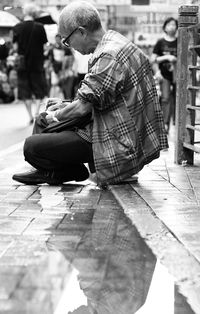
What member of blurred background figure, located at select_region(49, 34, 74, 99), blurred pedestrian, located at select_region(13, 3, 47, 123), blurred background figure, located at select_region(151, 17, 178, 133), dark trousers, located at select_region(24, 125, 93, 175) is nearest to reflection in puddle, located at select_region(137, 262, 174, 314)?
dark trousers, located at select_region(24, 125, 93, 175)

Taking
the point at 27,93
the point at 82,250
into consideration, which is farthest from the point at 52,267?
the point at 27,93

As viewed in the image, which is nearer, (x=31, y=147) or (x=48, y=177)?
(x=31, y=147)

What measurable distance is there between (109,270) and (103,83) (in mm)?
1922

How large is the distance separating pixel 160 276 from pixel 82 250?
549 millimetres

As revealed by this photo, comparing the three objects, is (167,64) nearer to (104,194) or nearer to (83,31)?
(83,31)

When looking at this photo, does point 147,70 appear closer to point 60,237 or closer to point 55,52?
point 60,237

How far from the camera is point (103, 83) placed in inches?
191

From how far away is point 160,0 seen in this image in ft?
94.3

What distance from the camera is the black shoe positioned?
17.8 feet

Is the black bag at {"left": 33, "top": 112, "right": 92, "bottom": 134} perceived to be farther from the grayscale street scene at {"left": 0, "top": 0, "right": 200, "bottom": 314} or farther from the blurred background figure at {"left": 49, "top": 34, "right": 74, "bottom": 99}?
the blurred background figure at {"left": 49, "top": 34, "right": 74, "bottom": 99}

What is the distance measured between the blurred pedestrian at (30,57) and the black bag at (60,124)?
6677 millimetres

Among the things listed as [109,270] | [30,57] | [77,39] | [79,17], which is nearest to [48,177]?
[77,39]

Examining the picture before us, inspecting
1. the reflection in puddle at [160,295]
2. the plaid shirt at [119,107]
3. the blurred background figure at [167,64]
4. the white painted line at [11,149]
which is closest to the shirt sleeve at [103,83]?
the plaid shirt at [119,107]

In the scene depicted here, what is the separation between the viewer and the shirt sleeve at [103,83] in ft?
15.9
